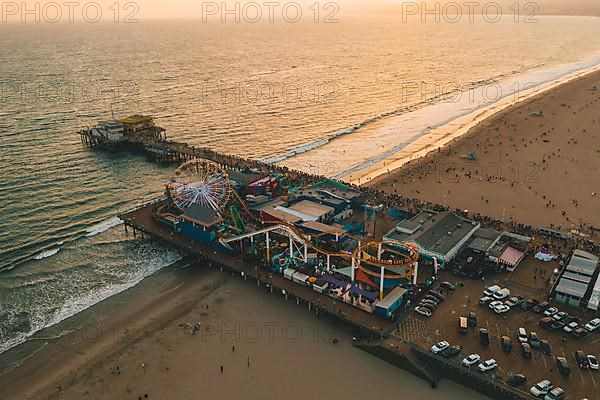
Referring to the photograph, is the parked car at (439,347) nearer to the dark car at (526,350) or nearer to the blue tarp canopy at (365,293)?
the dark car at (526,350)

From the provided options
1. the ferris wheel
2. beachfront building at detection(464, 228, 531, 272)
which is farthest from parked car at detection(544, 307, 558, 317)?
the ferris wheel

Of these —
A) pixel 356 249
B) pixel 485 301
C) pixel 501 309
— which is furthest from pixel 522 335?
pixel 356 249

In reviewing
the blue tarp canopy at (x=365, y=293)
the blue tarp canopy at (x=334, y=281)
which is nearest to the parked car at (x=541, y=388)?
the blue tarp canopy at (x=365, y=293)

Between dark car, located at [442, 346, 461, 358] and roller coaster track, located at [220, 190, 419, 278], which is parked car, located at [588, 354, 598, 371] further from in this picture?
roller coaster track, located at [220, 190, 419, 278]

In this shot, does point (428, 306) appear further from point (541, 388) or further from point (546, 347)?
point (541, 388)

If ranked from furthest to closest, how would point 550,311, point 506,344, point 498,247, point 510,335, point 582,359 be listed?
point 498,247, point 550,311, point 510,335, point 506,344, point 582,359
